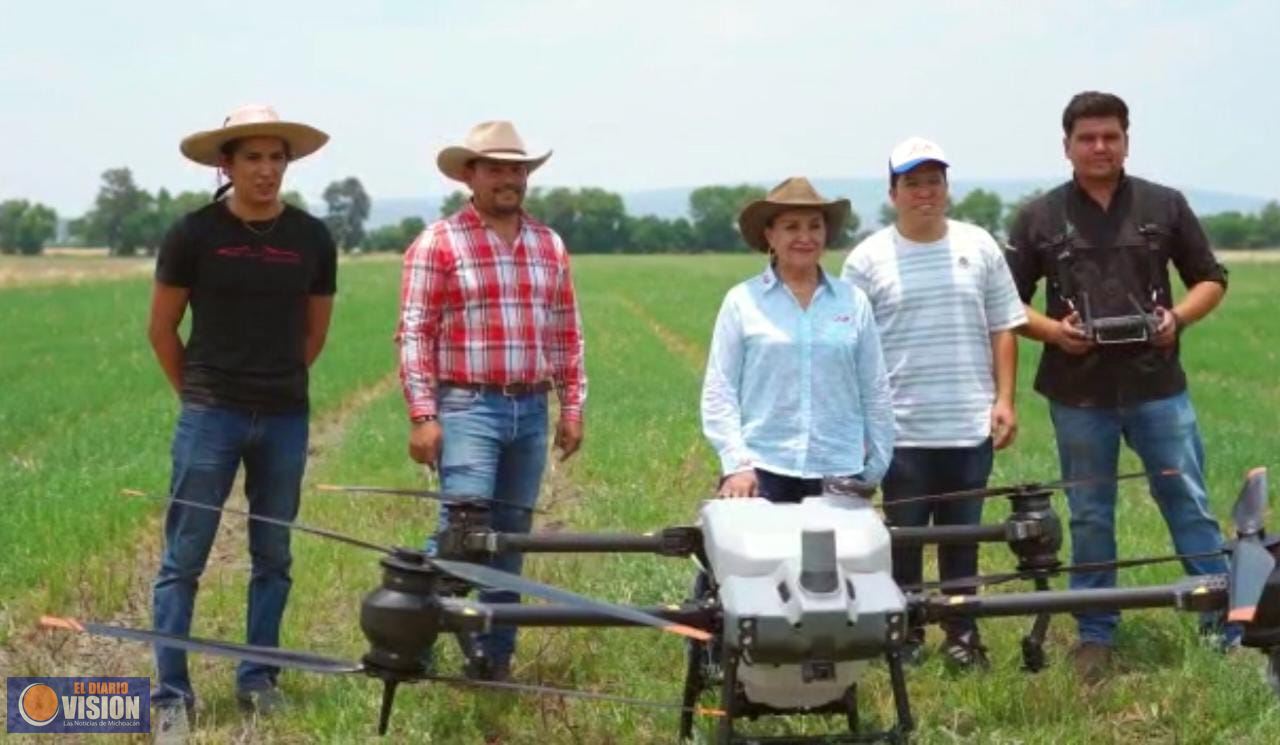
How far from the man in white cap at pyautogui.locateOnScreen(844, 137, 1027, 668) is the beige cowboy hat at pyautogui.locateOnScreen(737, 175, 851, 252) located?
48cm

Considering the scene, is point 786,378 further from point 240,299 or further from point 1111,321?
point 240,299

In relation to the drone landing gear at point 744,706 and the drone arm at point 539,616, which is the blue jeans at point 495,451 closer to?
the drone landing gear at point 744,706

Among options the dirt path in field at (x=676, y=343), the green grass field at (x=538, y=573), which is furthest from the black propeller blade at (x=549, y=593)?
the dirt path in field at (x=676, y=343)

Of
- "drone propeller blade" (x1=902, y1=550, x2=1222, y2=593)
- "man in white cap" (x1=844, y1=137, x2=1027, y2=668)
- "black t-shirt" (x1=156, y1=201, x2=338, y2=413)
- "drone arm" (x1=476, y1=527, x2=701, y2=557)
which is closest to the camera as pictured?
"drone propeller blade" (x1=902, y1=550, x2=1222, y2=593)

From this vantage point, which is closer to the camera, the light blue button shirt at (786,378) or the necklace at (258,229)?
the light blue button shirt at (786,378)

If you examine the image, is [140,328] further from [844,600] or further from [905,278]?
[844,600]

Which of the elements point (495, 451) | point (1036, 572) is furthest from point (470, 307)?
point (1036, 572)

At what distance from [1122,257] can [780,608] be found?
10.2ft

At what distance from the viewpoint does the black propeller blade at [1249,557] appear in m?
3.48

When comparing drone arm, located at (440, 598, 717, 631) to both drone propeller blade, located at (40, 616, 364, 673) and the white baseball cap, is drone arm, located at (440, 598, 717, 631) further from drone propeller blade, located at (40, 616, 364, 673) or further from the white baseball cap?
the white baseball cap

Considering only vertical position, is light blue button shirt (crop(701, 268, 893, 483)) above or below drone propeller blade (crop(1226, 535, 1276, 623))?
above

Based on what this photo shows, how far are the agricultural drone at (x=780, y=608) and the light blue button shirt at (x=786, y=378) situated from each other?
1206mm

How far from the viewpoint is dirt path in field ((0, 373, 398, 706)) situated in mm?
6062

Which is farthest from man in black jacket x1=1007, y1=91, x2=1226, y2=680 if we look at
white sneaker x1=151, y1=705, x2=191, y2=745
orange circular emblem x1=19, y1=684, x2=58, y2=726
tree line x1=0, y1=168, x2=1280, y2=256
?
tree line x1=0, y1=168, x2=1280, y2=256
